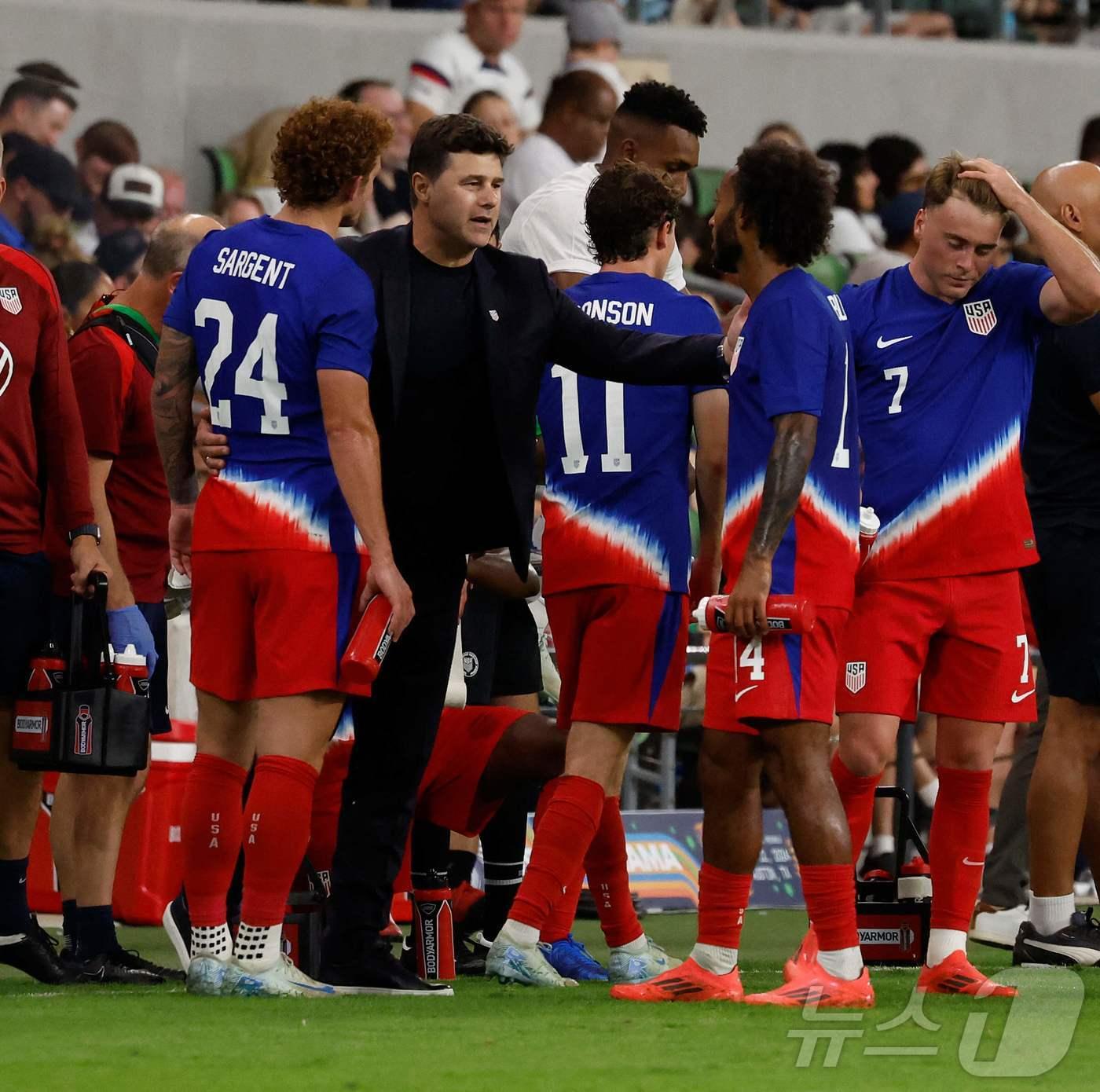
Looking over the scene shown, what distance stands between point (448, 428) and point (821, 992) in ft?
5.71

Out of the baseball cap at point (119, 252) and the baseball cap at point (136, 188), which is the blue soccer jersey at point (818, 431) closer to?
the baseball cap at point (119, 252)

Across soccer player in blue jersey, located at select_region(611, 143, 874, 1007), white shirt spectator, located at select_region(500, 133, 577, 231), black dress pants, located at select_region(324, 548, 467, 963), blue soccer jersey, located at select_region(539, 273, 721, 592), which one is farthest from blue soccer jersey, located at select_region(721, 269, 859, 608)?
white shirt spectator, located at select_region(500, 133, 577, 231)

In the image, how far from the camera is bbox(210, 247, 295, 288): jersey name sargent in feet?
19.3

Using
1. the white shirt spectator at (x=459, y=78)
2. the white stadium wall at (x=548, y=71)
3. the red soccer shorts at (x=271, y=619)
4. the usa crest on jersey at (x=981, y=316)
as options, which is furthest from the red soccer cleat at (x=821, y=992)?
the white stadium wall at (x=548, y=71)

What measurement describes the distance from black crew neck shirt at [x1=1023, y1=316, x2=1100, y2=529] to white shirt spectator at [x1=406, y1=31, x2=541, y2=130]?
6.73 m

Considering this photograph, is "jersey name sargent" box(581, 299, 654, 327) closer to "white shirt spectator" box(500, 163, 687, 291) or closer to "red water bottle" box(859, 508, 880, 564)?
"red water bottle" box(859, 508, 880, 564)

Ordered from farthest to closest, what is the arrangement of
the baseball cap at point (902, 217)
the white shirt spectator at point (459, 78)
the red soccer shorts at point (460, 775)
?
the white shirt spectator at point (459, 78)
the baseball cap at point (902, 217)
the red soccer shorts at point (460, 775)

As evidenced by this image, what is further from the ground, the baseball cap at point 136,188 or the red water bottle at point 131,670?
the baseball cap at point 136,188

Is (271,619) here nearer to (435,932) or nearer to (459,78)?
(435,932)

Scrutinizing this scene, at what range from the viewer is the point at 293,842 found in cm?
582

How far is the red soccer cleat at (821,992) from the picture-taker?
5.68 m

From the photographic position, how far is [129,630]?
657 cm

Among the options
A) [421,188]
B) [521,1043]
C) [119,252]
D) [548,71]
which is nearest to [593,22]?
[548,71]

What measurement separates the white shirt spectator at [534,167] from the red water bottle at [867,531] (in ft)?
13.3
